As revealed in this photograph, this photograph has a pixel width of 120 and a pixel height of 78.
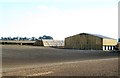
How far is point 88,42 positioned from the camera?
7869cm

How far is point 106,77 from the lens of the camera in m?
14.7

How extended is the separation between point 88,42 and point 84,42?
117cm

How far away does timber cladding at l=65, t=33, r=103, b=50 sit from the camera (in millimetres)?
76500

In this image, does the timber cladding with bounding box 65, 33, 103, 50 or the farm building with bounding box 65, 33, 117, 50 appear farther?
the timber cladding with bounding box 65, 33, 103, 50

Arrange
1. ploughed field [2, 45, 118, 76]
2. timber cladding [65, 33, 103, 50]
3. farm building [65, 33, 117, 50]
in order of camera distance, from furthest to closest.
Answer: timber cladding [65, 33, 103, 50] < farm building [65, 33, 117, 50] < ploughed field [2, 45, 118, 76]

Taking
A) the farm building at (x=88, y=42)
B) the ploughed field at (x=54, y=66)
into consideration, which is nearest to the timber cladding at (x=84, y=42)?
the farm building at (x=88, y=42)

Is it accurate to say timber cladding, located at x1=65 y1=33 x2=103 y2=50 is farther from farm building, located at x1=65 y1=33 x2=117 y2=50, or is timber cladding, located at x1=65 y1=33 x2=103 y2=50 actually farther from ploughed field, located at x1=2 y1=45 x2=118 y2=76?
ploughed field, located at x1=2 y1=45 x2=118 y2=76

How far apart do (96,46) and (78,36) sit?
6416mm

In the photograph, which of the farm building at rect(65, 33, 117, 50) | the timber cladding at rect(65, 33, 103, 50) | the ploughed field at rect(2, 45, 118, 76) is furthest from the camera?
the timber cladding at rect(65, 33, 103, 50)

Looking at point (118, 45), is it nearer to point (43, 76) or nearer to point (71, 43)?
point (71, 43)

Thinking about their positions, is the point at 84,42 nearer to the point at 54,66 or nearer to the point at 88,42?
the point at 88,42

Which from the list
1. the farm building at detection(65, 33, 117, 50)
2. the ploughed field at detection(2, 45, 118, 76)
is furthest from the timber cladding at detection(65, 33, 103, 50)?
the ploughed field at detection(2, 45, 118, 76)

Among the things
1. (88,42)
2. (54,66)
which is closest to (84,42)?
(88,42)

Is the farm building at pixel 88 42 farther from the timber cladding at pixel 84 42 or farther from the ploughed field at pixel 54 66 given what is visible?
the ploughed field at pixel 54 66
